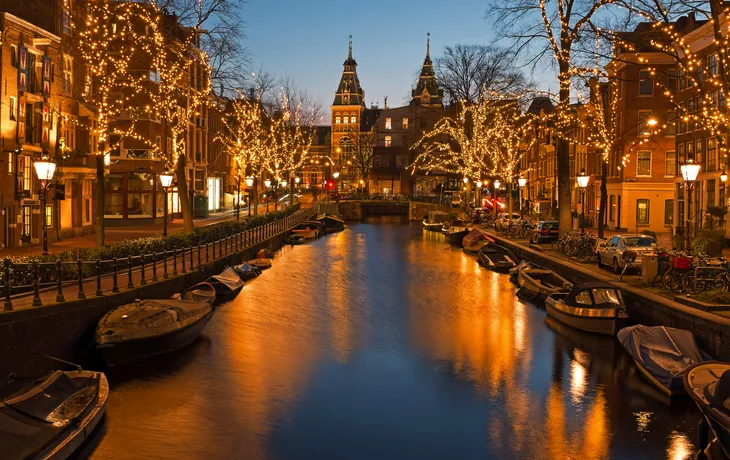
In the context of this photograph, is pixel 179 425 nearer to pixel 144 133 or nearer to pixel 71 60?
pixel 71 60

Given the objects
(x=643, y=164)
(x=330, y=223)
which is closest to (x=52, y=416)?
(x=643, y=164)

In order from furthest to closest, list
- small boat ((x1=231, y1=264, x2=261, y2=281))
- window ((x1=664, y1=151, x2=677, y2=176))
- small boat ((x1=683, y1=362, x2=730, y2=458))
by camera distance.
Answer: window ((x1=664, y1=151, x2=677, y2=176)) → small boat ((x1=231, y1=264, x2=261, y2=281)) → small boat ((x1=683, y1=362, x2=730, y2=458))

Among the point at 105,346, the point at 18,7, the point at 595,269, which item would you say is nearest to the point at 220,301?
the point at 105,346

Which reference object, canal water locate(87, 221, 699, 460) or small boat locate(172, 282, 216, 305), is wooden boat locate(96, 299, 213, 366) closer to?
canal water locate(87, 221, 699, 460)

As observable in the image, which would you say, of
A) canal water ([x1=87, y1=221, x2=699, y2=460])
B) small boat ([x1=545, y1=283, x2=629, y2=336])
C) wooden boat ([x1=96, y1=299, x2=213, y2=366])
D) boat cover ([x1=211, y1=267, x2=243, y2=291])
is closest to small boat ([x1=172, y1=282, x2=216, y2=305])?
canal water ([x1=87, y1=221, x2=699, y2=460])

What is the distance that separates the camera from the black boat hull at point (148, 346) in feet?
64.4

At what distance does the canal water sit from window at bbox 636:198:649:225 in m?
29.9

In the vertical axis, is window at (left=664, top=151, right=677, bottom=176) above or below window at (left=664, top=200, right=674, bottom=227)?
above

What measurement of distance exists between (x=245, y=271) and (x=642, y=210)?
112ft

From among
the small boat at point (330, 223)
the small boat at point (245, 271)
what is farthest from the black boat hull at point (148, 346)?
the small boat at point (330, 223)

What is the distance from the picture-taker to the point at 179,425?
1630 centimetres

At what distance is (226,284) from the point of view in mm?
32812

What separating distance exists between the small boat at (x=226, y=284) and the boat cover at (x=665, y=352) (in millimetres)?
18167

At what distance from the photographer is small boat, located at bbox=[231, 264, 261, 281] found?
125 feet
